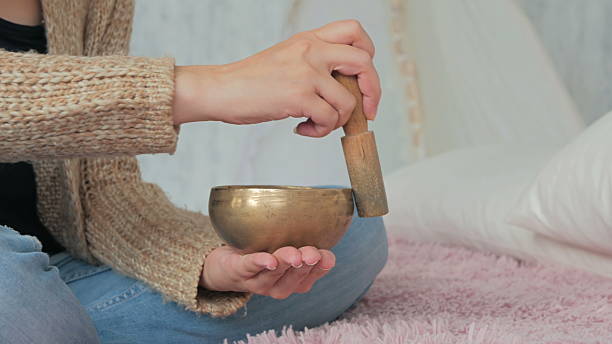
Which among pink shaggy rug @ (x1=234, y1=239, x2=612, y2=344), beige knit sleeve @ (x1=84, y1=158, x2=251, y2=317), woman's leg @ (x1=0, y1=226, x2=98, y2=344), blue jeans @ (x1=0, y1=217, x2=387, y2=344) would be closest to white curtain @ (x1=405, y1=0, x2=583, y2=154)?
pink shaggy rug @ (x1=234, y1=239, x2=612, y2=344)

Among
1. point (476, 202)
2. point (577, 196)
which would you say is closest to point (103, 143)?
point (577, 196)

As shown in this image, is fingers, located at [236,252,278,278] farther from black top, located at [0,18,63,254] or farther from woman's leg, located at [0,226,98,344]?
black top, located at [0,18,63,254]

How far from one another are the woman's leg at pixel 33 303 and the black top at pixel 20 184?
0.26 metres

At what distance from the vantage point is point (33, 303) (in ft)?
2.26

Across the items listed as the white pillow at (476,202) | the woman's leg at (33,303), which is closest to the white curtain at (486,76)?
the white pillow at (476,202)

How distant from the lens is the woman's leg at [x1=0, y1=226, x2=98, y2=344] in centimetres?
67

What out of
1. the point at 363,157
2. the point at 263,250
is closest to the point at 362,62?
the point at 363,157

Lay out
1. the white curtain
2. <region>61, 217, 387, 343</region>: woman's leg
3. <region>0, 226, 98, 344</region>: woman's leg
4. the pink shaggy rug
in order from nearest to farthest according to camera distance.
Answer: <region>0, 226, 98, 344</region>: woman's leg → the pink shaggy rug → <region>61, 217, 387, 343</region>: woman's leg → the white curtain

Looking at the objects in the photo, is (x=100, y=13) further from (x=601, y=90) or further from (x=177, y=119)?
(x=601, y=90)

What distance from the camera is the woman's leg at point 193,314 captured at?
89cm

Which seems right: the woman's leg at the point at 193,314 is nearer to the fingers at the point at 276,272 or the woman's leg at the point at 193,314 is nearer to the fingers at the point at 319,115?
the fingers at the point at 276,272

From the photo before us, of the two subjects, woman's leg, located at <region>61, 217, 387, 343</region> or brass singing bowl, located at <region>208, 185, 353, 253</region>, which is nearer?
brass singing bowl, located at <region>208, 185, 353, 253</region>

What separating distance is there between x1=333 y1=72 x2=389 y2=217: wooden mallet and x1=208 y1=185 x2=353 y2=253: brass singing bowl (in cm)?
3

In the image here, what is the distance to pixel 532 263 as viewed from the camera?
1.33 meters
